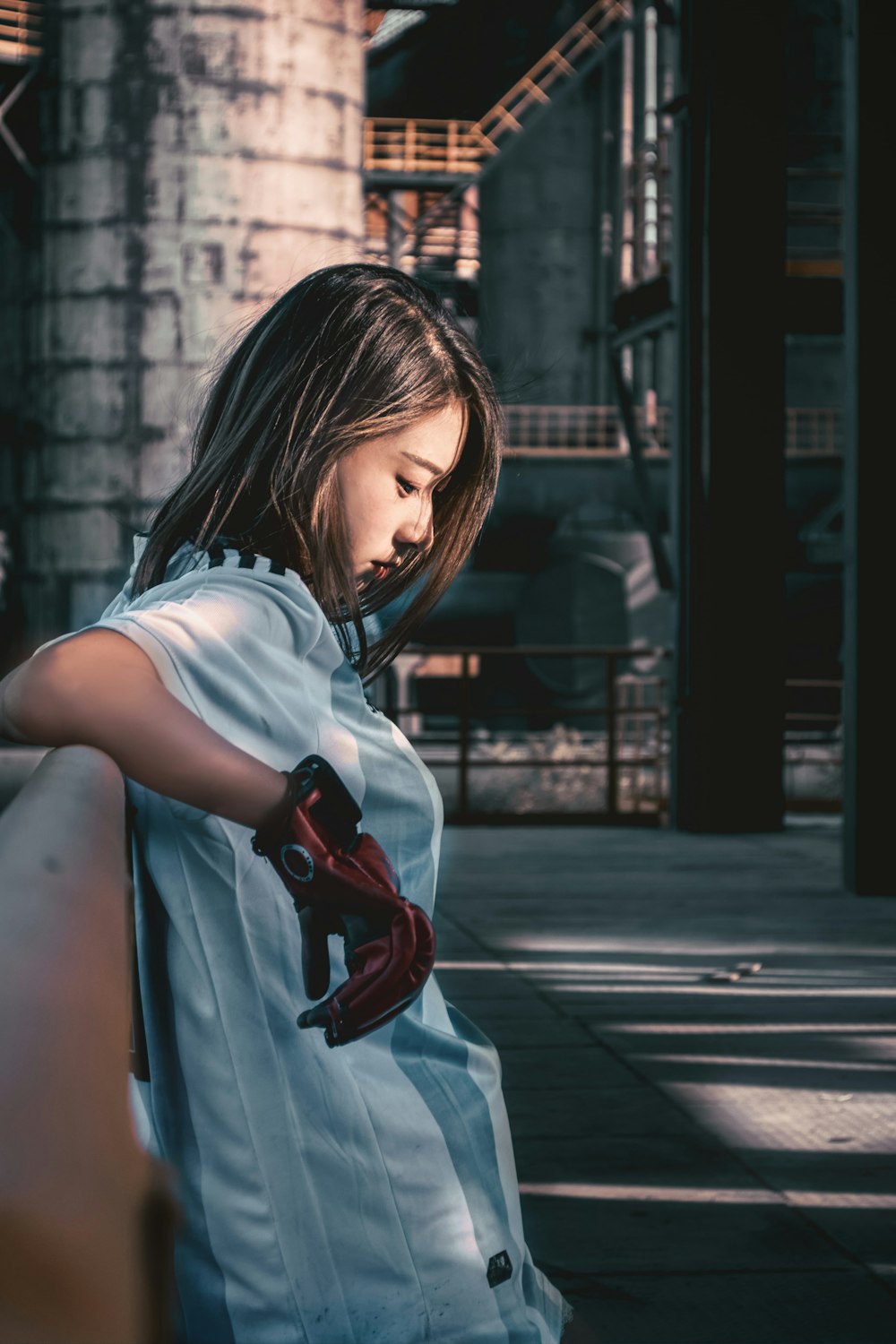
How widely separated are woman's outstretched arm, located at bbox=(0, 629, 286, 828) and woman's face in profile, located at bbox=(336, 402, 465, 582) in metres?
0.40

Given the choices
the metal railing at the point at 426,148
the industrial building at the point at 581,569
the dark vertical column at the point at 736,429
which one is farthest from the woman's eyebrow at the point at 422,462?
the metal railing at the point at 426,148

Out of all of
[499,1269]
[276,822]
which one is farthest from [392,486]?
[499,1269]

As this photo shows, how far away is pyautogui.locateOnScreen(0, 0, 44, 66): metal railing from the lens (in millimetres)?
17625

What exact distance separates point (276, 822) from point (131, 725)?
0.15 m

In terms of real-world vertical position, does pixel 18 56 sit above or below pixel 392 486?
above

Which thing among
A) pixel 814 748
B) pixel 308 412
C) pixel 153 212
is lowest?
pixel 814 748

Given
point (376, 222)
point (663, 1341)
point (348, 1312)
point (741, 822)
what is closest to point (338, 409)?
point (348, 1312)

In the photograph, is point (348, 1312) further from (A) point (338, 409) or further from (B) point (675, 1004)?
(B) point (675, 1004)

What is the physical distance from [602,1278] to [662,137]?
51.3 ft

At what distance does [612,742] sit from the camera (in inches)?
415

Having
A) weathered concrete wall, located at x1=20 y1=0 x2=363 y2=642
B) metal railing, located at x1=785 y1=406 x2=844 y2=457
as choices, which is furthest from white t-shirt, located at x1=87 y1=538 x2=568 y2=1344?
metal railing, located at x1=785 y1=406 x2=844 y2=457

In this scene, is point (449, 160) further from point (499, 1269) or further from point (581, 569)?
point (499, 1269)

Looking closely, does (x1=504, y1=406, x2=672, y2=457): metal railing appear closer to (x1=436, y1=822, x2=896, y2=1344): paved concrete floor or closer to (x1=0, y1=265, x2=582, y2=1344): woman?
(x1=436, y1=822, x2=896, y2=1344): paved concrete floor

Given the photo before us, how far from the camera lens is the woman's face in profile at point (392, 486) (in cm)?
162
